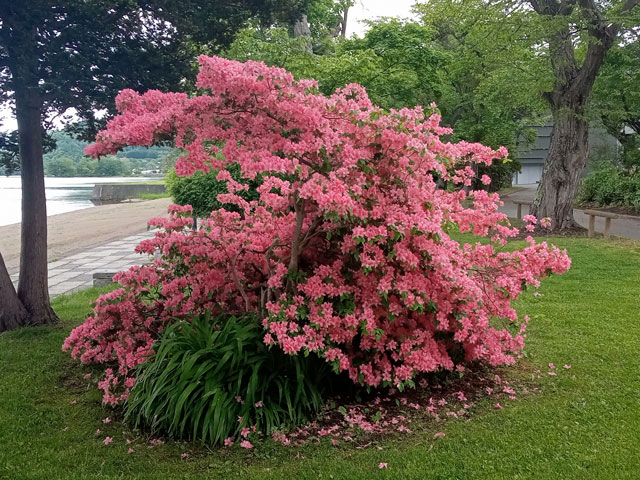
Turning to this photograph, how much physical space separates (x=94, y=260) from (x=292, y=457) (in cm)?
854

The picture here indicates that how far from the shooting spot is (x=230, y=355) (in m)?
3.30

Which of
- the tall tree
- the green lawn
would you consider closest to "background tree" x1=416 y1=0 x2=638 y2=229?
the tall tree

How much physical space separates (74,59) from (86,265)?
6.05m

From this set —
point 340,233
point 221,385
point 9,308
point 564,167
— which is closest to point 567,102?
point 564,167

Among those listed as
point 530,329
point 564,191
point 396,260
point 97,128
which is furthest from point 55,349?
point 564,191

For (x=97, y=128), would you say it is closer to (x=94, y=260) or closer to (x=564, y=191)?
(x=94, y=260)

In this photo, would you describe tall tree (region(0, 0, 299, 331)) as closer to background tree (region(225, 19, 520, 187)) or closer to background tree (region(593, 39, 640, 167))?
background tree (region(225, 19, 520, 187))

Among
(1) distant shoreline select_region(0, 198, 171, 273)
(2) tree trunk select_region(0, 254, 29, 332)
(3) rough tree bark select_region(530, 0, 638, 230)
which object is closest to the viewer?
(2) tree trunk select_region(0, 254, 29, 332)

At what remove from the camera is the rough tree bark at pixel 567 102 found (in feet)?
32.7

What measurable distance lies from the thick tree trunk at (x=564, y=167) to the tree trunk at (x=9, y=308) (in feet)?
33.5

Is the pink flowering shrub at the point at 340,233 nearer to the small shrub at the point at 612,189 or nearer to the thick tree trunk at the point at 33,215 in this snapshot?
the thick tree trunk at the point at 33,215

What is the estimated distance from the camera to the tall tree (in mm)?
4438

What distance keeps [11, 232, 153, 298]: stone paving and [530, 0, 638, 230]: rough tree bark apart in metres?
8.76

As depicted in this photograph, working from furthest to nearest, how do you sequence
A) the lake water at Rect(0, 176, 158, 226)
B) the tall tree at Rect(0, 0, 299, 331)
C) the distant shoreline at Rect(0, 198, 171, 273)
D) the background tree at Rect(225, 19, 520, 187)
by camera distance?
the lake water at Rect(0, 176, 158, 226) → the distant shoreline at Rect(0, 198, 171, 273) → the background tree at Rect(225, 19, 520, 187) → the tall tree at Rect(0, 0, 299, 331)
